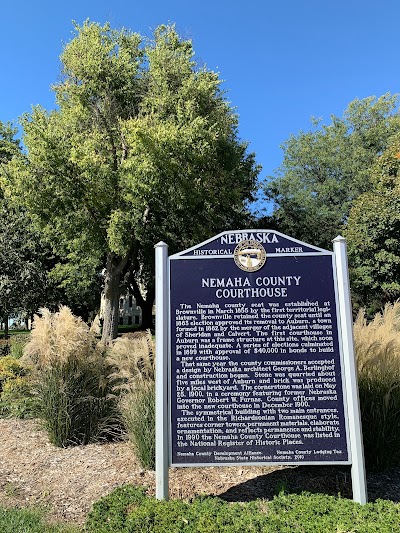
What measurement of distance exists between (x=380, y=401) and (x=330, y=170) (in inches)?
1311

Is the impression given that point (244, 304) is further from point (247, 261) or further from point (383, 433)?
point (383, 433)

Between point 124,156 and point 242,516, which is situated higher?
point 124,156

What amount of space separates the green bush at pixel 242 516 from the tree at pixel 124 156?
14.0 m

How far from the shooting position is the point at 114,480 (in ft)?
16.6

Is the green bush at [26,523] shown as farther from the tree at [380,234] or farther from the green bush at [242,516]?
the tree at [380,234]

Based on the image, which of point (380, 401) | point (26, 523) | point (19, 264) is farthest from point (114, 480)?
point (19, 264)

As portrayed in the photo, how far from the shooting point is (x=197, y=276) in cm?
448

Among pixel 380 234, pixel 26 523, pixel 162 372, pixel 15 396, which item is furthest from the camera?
pixel 380 234

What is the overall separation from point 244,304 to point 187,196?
14.6 m

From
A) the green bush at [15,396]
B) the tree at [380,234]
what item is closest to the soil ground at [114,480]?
the green bush at [15,396]

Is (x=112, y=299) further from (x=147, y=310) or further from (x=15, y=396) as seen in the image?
(x=147, y=310)

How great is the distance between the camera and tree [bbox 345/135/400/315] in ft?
75.6

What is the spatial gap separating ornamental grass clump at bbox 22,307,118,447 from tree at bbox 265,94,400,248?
24.6 metres

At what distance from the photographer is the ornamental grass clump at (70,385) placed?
20.4 feet
